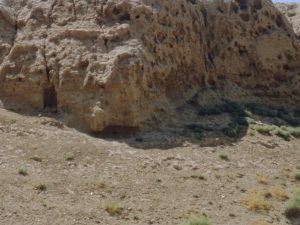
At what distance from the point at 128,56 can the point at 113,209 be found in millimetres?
5334

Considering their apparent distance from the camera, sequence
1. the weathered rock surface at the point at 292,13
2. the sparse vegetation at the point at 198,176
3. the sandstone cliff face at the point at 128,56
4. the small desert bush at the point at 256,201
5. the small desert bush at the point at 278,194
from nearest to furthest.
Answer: the small desert bush at the point at 256,201, the small desert bush at the point at 278,194, the sparse vegetation at the point at 198,176, the sandstone cliff face at the point at 128,56, the weathered rock surface at the point at 292,13

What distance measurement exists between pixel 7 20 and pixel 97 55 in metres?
3.14

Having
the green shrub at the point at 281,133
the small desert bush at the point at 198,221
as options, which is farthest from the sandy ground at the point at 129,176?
the green shrub at the point at 281,133

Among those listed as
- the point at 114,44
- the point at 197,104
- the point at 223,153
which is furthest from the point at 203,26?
the point at 223,153

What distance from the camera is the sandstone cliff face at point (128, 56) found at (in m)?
16.7

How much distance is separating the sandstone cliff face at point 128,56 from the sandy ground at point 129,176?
0.97 m

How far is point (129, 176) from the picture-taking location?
1445 cm

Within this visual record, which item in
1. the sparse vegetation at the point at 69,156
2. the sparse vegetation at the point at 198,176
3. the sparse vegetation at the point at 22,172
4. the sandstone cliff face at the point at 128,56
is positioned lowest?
the sparse vegetation at the point at 22,172

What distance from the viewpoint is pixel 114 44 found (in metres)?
17.4

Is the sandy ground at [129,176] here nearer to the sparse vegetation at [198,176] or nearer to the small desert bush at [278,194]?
the sparse vegetation at [198,176]

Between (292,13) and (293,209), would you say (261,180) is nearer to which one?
(293,209)

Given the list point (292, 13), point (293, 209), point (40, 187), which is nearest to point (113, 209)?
point (40, 187)

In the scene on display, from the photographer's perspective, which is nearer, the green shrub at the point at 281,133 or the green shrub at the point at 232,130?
the green shrub at the point at 232,130

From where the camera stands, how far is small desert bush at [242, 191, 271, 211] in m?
14.2
